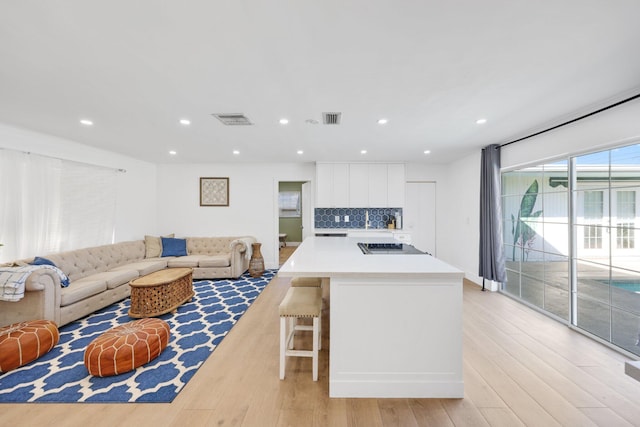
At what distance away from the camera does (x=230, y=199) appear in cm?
585

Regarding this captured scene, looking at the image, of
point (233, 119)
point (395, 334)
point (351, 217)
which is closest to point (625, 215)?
point (395, 334)

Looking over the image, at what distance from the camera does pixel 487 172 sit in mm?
4133

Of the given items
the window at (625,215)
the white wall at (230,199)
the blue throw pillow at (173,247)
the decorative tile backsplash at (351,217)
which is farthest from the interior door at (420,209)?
the blue throw pillow at (173,247)

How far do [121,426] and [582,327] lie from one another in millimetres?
4472

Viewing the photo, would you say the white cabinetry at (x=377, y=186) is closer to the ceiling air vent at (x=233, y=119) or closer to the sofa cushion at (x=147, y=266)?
the ceiling air vent at (x=233, y=119)

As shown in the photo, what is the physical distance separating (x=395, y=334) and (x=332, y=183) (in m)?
3.99

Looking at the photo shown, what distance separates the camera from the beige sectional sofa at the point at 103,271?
2.68 metres

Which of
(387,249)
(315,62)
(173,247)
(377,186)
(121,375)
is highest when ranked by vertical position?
(315,62)

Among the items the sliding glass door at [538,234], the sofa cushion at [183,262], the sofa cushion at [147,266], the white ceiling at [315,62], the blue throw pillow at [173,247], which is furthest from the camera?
the blue throw pillow at [173,247]

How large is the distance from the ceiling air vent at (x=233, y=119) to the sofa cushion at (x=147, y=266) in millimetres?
2849

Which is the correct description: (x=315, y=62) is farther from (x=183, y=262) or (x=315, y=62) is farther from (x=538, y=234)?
(x=183, y=262)

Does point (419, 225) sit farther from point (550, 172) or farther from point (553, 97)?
point (553, 97)

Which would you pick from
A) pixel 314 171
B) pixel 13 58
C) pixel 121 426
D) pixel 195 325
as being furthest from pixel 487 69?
pixel 314 171

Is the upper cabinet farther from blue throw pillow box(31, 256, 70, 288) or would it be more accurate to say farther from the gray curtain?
blue throw pillow box(31, 256, 70, 288)
